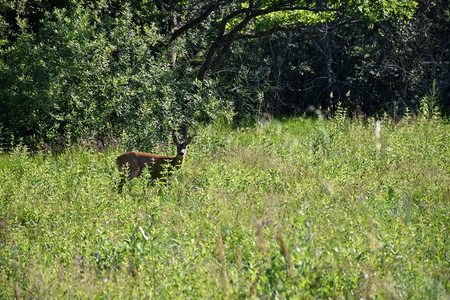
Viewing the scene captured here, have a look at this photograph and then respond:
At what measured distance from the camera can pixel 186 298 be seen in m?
3.44

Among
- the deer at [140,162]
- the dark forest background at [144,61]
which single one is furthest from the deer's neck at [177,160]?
the dark forest background at [144,61]

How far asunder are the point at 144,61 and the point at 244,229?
7935mm

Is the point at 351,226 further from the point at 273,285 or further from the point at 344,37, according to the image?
the point at 344,37

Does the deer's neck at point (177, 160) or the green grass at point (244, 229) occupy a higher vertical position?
the green grass at point (244, 229)

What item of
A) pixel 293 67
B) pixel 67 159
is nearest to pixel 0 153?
pixel 67 159

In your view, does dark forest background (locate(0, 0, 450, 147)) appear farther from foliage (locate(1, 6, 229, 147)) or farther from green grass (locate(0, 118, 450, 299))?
green grass (locate(0, 118, 450, 299))

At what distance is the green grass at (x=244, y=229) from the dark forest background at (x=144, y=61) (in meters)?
1.72

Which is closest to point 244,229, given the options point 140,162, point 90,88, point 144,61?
point 140,162

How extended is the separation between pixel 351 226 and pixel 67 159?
244 inches

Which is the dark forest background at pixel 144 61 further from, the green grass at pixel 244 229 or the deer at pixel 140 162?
the deer at pixel 140 162

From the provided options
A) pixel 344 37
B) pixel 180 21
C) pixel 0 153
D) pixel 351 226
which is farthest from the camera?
pixel 344 37

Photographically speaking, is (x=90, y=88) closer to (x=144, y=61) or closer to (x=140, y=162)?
(x=144, y=61)

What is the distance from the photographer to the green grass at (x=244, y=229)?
3.64 m

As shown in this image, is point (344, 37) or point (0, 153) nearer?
point (0, 153)
